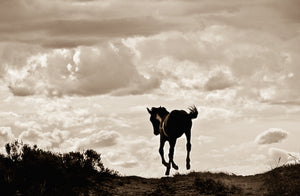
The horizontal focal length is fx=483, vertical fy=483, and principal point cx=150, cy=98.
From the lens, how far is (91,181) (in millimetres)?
15305

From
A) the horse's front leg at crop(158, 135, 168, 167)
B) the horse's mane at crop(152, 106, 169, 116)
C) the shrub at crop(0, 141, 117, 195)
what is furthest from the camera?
the horse's mane at crop(152, 106, 169, 116)

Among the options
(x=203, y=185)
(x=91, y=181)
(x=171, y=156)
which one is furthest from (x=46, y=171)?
(x=171, y=156)

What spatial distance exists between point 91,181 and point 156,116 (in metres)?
6.76

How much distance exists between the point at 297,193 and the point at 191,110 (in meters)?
7.82

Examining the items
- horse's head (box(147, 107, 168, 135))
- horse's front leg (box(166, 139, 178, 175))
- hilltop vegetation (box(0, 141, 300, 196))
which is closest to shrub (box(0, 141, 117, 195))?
hilltop vegetation (box(0, 141, 300, 196))

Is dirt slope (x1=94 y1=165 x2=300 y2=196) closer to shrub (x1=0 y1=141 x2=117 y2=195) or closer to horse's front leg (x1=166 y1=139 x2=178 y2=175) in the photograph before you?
shrub (x1=0 y1=141 x2=117 y2=195)

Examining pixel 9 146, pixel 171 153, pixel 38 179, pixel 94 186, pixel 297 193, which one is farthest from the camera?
pixel 171 153

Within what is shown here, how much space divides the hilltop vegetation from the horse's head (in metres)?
4.56

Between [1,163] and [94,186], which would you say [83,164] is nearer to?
[94,186]

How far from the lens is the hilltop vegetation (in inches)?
525

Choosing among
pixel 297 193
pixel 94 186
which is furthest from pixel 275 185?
pixel 94 186

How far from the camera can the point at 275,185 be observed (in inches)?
578

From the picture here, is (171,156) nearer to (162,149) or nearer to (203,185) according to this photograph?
(162,149)

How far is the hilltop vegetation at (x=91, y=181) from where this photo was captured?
43.8 feet
